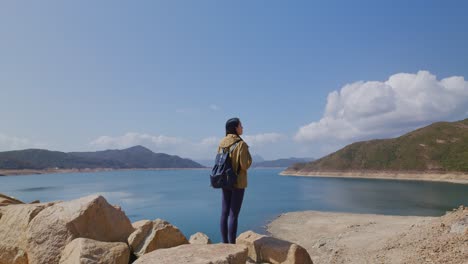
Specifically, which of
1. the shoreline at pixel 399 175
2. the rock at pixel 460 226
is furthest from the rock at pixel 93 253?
the shoreline at pixel 399 175

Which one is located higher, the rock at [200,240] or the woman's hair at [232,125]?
the woman's hair at [232,125]

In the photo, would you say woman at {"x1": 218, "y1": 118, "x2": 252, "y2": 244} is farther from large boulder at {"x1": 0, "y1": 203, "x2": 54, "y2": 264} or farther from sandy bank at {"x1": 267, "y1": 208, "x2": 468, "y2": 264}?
sandy bank at {"x1": 267, "y1": 208, "x2": 468, "y2": 264}

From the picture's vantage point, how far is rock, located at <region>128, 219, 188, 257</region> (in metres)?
6.14

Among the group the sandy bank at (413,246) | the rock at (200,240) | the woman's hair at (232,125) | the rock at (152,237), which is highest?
the woman's hair at (232,125)

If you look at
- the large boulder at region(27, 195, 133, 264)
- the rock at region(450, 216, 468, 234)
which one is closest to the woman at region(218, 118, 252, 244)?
the large boulder at region(27, 195, 133, 264)

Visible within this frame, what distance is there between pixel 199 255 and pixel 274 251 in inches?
111

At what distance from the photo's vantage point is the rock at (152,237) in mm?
6137

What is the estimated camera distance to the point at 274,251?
6.96 m

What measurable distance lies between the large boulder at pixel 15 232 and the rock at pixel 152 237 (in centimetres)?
227

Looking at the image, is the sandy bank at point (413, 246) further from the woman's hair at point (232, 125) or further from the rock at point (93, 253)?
the rock at point (93, 253)

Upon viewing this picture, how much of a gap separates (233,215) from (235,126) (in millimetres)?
1967

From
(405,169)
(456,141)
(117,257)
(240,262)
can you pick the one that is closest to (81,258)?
(117,257)

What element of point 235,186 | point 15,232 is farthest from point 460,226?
point 15,232

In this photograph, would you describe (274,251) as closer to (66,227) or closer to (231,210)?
(231,210)
